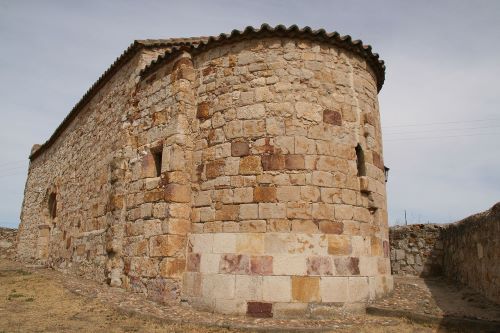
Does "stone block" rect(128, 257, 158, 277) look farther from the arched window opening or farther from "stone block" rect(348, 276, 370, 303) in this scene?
the arched window opening

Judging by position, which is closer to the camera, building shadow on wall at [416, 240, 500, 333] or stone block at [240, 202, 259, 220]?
building shadow on wall at [416, 240, 500, 333]

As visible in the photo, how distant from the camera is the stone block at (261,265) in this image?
229 inches

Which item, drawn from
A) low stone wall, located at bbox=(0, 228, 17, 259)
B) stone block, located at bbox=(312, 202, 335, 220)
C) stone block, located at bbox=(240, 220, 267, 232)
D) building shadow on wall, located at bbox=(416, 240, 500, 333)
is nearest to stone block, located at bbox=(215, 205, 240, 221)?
stone block, located at bbox=(240, 220, 267, 232)

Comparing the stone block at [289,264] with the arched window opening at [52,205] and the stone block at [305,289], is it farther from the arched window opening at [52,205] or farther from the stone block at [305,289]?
the arched window opening at [52,205]

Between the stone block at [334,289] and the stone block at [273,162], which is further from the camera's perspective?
the stone block at [273,162]

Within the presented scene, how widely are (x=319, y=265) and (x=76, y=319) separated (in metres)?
3.47

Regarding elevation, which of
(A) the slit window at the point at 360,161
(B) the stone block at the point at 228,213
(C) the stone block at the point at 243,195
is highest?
(A) the slit window at the point at 360,161

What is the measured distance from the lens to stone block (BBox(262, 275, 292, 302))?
5.69m

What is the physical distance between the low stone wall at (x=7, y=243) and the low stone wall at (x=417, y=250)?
684 inches

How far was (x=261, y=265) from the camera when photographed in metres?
5.83

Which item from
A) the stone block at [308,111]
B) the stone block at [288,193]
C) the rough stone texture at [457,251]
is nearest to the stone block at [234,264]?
the stone block at [288,193]

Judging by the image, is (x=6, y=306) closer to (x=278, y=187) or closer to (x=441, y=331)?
(x=278, y=187)

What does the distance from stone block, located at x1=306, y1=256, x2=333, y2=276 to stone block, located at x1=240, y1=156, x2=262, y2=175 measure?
5.04 feet

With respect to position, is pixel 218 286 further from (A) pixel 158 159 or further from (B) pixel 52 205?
(B) pixel 52 205
